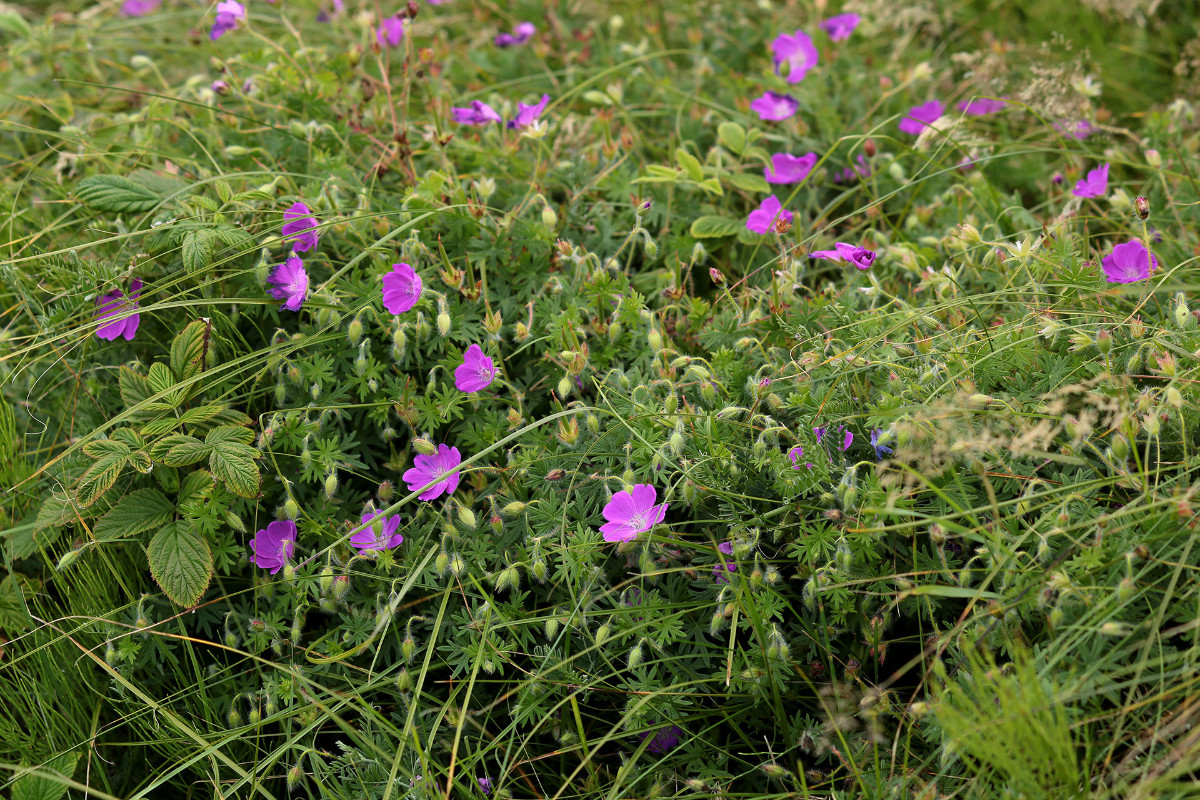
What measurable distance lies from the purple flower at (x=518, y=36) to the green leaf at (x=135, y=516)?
1883 mm

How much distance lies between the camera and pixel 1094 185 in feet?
7.04

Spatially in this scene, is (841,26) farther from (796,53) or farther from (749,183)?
(749,183)

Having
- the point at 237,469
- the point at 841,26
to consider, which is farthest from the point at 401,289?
the point at 841,26

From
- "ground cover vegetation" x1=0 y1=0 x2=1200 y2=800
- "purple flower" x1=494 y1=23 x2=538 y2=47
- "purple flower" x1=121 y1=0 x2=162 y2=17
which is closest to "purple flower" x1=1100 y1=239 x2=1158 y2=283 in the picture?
"ground cover vegetation" x1=0 y1=0 x2=1200 y2=800

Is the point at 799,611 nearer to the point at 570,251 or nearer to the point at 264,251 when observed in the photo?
the point at 570,251

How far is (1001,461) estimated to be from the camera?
1434 mm

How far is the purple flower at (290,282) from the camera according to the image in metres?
1.82

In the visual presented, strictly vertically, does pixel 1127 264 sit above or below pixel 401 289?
above

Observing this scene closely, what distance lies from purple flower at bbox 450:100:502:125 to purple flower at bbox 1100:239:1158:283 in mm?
1429

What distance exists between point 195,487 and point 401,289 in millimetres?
553

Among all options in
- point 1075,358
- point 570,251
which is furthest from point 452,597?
point 1075,358

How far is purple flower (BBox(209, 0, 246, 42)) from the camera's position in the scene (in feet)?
7.41

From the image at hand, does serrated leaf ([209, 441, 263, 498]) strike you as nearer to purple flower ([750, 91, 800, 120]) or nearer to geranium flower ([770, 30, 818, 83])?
purple flower ([750, 91, 800, 120])

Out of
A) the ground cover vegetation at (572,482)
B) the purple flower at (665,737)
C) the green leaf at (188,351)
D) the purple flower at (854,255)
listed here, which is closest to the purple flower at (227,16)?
the ground cover vegetation at (572,482)
